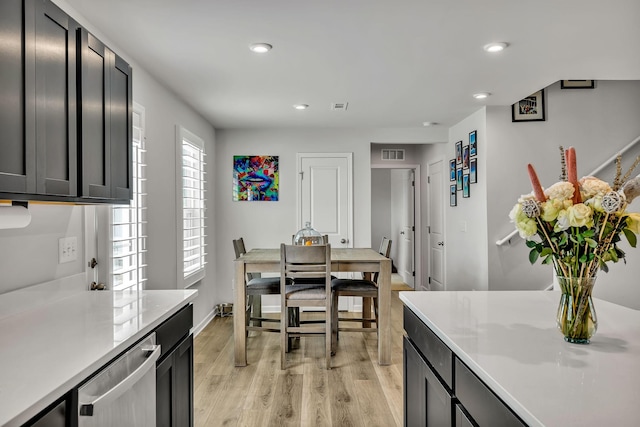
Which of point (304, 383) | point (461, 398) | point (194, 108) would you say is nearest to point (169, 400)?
point (461, 398)

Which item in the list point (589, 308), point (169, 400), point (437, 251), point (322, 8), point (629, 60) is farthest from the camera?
→ point (437, 251)

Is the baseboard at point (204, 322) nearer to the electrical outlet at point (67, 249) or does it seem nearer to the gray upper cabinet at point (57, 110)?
the electrical outlet at point (67, 249)

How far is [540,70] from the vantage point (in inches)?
127

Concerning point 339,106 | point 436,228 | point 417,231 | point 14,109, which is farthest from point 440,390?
point 417,231

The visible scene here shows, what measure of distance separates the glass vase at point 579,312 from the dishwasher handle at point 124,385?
134 cm

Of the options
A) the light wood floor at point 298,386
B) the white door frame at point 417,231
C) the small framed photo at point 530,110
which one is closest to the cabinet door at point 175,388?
the light wood floor at point 298,386

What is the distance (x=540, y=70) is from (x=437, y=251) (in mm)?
3276

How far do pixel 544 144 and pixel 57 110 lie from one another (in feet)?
14.5

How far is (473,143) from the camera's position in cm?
470

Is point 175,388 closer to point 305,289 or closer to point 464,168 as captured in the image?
point 305,289

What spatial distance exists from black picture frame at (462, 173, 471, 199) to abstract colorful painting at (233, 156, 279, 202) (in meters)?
2.37

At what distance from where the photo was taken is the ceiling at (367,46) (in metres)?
2.22

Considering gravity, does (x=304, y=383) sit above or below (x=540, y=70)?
below

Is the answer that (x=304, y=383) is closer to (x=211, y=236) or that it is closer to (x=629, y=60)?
(x=211, y=236)
